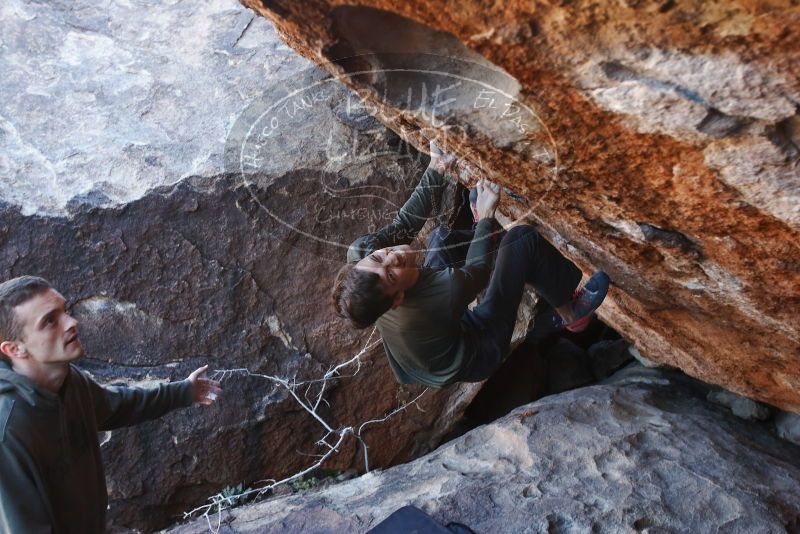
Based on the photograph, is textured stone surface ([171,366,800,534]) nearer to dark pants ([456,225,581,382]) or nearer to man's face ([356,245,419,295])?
dark pants ([456,225,581,382])

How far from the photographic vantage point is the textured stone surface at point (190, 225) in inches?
127

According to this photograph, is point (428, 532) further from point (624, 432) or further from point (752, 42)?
point (752, 42)

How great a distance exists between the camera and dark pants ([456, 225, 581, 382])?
291cm

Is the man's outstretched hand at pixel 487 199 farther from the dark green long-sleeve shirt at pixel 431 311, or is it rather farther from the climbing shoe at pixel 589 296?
the climbing shoe at pixel 589 296

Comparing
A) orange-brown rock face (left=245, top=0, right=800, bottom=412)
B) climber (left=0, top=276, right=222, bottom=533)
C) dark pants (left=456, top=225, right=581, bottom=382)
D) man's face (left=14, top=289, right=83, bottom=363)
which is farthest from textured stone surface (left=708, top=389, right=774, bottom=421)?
man's face (left=14, top=289, right=83, bottom=363)

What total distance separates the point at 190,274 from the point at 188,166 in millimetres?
535

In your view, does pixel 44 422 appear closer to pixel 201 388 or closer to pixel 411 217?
pixel 201 388

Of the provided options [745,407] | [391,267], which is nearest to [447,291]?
[391,267]

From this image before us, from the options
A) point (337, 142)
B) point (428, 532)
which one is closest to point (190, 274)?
point (337, 142)

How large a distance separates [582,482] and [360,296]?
117cm

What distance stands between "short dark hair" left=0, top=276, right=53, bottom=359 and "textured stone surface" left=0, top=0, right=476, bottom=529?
1.00 meters

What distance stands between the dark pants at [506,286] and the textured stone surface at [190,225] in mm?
833

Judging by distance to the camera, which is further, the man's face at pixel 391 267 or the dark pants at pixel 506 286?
the dark pants at pixel 506 286

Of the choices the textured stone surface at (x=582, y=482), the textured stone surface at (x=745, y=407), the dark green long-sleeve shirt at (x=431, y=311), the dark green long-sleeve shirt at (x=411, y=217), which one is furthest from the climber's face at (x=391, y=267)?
the textured stone surface at (x=745, y=407)
